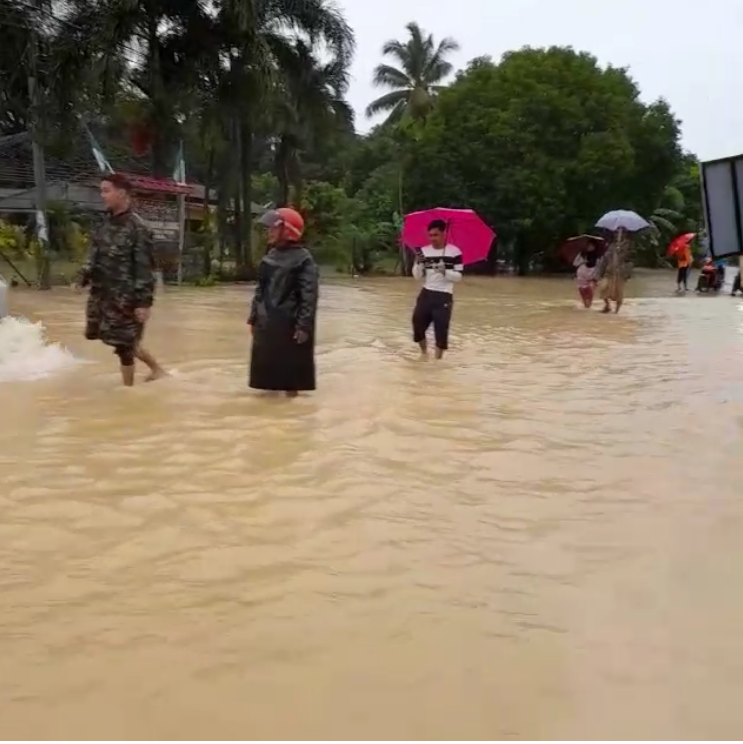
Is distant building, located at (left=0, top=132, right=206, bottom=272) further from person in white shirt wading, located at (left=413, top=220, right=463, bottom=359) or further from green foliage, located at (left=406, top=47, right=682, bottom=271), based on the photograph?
person in white shirt wading, located at (left=413, top=220, right=463, bottom=359)

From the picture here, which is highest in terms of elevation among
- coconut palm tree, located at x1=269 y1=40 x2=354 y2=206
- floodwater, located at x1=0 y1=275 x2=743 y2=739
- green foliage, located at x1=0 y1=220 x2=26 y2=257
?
coconut palm tree, located at x1=269 y1=40 x2=354 y2=206

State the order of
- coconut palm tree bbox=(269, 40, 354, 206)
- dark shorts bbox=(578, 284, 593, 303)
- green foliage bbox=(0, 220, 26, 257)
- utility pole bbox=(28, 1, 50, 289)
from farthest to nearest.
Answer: coconut palm tree bbox=(269, 40, 354, 206), green foliage bbox=(0, 220, 26, 257), utility pole bbox=(28, 1, 50, 289), dark shorts bbox=(578, 284, 593, 303)

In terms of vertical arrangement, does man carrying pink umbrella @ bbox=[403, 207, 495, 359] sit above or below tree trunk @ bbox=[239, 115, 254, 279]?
below

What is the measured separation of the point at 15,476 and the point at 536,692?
11.0ft

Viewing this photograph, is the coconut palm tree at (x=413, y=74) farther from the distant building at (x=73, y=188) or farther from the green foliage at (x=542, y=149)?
the distant building at (x=73, y=188)

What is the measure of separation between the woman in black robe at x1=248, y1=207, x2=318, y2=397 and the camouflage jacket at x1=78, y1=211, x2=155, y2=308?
2.75ft

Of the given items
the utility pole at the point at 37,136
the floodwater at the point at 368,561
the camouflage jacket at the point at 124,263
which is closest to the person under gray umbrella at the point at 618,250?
the floodwater at the point at 368,561

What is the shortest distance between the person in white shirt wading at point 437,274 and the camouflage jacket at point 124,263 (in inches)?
118

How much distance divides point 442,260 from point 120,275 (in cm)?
335

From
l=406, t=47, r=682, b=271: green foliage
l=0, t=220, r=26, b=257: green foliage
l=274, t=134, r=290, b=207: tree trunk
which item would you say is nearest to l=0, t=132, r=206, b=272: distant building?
l=0, t=220, r=26, b=257: green foliage

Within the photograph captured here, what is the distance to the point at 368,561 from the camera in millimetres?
4168

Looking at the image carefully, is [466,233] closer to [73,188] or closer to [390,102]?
[73,188]

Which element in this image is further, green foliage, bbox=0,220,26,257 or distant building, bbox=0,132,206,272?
green foliage, bbox=0,220,26,257

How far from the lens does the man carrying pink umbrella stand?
9734 millimetres
